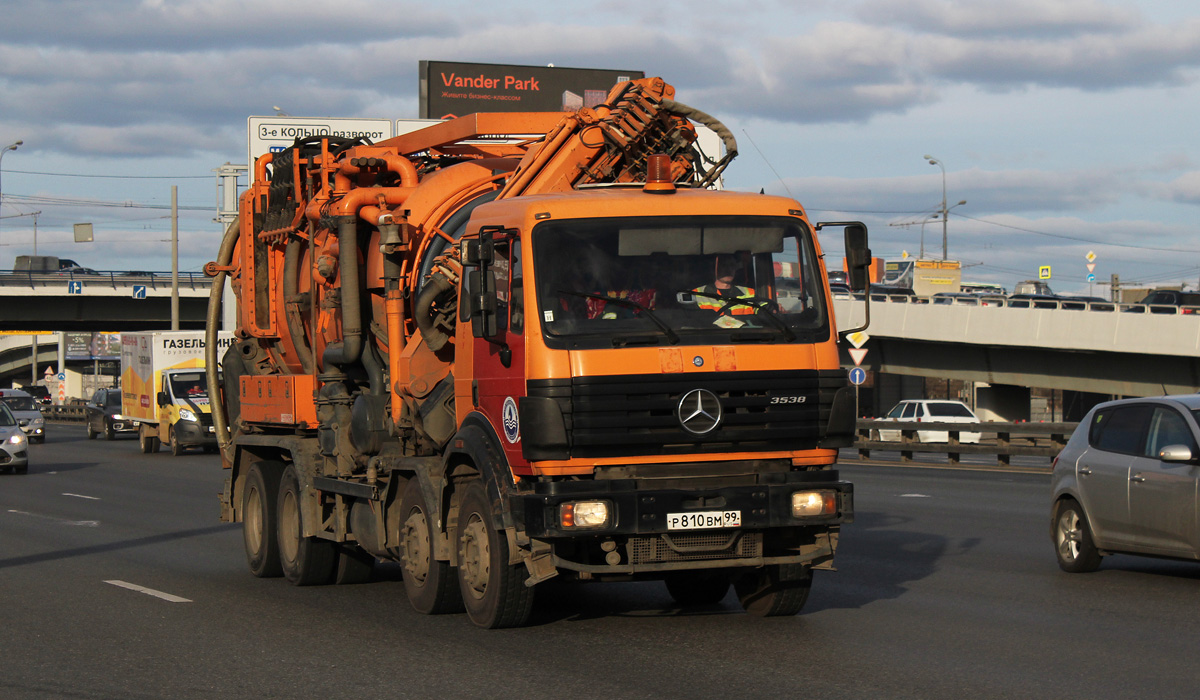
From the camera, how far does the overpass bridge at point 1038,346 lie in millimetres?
41656

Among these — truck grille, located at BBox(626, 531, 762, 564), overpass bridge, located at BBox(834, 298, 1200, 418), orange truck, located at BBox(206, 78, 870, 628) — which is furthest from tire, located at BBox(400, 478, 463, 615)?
overpass bridge, located at BBox(834, 298, 1200, 418)

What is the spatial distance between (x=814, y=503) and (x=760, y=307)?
1230 millimetres

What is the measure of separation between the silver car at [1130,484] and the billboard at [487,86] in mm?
44351

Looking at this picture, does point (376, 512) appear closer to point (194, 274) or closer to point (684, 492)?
point (684, 492)

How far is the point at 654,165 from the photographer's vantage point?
9539 mm

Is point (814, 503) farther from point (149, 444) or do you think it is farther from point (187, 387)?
point (149, 444)

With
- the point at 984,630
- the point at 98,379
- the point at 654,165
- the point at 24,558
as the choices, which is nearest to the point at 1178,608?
the point at 984,630

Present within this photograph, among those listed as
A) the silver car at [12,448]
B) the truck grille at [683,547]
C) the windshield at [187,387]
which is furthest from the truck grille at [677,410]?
the windshield at [187,387]

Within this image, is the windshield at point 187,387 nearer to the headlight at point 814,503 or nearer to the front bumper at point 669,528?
the front bumper at point 669,528

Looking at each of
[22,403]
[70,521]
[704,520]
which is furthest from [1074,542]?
[22,403]

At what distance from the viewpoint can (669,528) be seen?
8523mm

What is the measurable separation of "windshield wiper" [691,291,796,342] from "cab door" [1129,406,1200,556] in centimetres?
415

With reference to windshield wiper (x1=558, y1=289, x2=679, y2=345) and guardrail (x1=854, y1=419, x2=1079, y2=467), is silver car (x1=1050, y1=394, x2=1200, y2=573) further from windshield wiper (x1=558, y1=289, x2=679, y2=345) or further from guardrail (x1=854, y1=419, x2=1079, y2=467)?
guardrail (x1=854, y1=419, x2=1079, y2=467)

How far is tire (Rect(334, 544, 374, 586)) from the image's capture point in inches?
485
